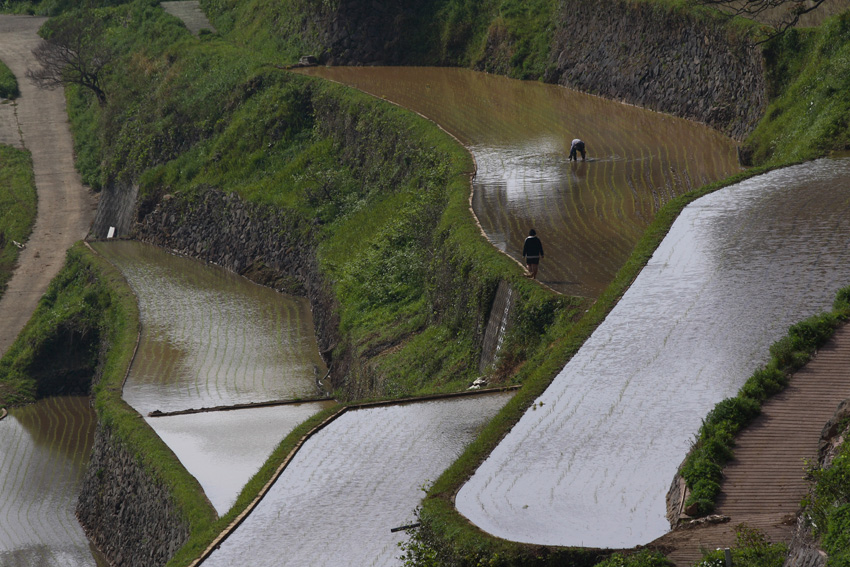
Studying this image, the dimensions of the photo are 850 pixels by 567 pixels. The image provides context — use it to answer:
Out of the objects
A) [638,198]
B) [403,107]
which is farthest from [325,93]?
[638,198]

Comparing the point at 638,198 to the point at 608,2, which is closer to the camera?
the point at 638,198

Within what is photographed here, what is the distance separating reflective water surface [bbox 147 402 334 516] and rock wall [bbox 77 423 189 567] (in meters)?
0.67

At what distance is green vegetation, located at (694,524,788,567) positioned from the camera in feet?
28.3

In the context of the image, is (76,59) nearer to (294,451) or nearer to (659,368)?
(294,451)

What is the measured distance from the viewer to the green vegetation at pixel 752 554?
8617 mm

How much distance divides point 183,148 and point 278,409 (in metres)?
19.1

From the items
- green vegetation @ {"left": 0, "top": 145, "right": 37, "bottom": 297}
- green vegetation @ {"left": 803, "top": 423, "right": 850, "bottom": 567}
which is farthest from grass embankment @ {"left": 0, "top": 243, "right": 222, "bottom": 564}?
green vegetation @ {"left": 803, "top": 423, "right": 850, "bottom": 567}

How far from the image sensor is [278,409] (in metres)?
19.4

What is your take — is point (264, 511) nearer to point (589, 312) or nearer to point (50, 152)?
point (589, 312)

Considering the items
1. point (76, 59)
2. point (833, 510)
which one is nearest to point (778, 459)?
point (833, 510)

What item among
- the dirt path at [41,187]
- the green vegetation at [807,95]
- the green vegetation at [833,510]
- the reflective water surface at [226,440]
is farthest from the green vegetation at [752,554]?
the dirt path at [41,187]

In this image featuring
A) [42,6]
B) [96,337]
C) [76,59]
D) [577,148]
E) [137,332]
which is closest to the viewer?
[577,148]

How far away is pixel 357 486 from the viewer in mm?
13359

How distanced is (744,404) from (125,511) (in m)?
12.2
